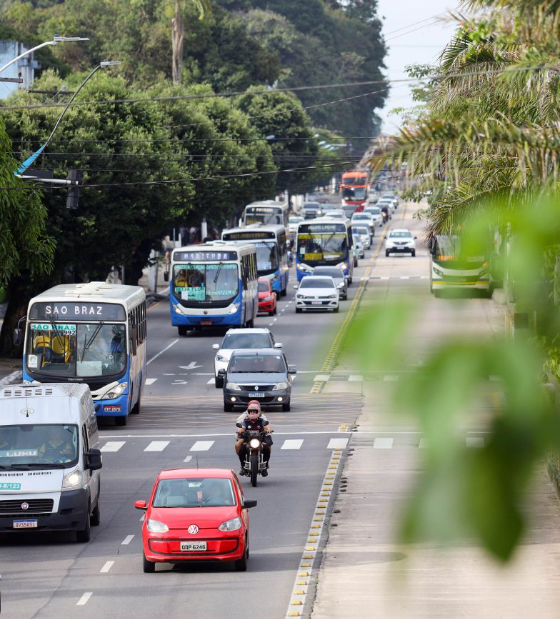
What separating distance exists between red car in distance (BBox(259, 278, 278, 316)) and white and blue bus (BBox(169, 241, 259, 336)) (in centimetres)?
855

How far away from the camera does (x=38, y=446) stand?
21.1 m

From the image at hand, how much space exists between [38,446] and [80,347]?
1116cm

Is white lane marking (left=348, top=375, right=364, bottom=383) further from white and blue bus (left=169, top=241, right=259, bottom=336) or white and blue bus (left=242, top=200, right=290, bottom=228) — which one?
white and blue bus (left=242, top=200, right=290, bottom=228)

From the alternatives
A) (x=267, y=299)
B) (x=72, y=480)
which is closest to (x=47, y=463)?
(x=72, y=480)

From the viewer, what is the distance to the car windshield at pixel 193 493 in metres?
19.1

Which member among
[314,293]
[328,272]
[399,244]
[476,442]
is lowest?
[399,244]

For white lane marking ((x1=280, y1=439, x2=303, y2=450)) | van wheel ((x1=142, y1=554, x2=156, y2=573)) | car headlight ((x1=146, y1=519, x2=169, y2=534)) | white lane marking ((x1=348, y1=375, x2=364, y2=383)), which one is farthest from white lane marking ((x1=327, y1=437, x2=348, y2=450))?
white lane marking ((x1=348, y1=375, x2=364, y2=383))

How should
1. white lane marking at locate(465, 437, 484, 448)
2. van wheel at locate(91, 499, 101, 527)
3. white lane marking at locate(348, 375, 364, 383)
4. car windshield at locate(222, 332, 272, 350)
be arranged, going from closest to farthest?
white lane marking at locate(465, 437, 484, 448)
white lane marking at locate(348, 375, 364, 383)
van wheel at locate(91, 499, 101, 527)
car windshield at locate(222, 332, 272, 350)

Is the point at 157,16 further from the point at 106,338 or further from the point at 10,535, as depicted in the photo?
the point at 10,535

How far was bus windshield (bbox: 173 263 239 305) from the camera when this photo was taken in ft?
165

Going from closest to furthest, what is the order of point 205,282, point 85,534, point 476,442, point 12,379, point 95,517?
point 476,442
point 85,534
point 95,517
point 12,379
point 205,282

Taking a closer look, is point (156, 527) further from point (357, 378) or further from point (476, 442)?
point (476, 442)

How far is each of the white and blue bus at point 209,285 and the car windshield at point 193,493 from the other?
30.8 m

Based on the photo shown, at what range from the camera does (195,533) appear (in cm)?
1842
